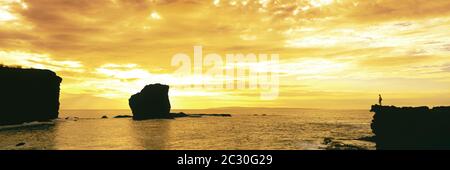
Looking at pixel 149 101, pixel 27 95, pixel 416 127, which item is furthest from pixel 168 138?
pixel 149 101

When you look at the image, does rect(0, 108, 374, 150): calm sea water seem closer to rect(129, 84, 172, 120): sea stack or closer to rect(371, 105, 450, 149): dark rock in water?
rect(371, 105, 450, 149): dark rock in water

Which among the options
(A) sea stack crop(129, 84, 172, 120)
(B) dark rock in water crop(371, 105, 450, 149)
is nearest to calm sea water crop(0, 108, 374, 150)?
(B) dark rock in water crop(371, 105, 450, 149)

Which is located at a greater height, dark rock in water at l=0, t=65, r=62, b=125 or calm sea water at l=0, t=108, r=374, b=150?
dark rock in water at l=0, t=65, r=62, b=125

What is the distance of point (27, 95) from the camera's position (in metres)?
97.1

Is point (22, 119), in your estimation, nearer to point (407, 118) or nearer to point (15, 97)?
point (15, 97)

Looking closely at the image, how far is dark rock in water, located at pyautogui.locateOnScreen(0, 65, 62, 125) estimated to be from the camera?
294 feet

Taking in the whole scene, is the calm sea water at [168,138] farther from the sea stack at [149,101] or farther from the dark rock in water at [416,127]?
the sea stack at [149,101]

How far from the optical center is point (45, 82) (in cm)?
10594

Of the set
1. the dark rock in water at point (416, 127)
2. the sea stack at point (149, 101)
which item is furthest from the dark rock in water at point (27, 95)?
the dark rock in water at point (416, 127)

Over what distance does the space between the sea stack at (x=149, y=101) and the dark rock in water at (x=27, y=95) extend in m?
42.9

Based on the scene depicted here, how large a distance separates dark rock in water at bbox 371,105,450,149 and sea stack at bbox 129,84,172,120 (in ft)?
400

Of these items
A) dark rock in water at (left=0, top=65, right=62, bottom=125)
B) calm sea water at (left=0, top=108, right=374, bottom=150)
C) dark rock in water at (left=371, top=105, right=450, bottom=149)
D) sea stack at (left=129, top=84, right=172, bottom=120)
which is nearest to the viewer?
dark rock in water at (left=371, top=105, right=450, bottom=149)
